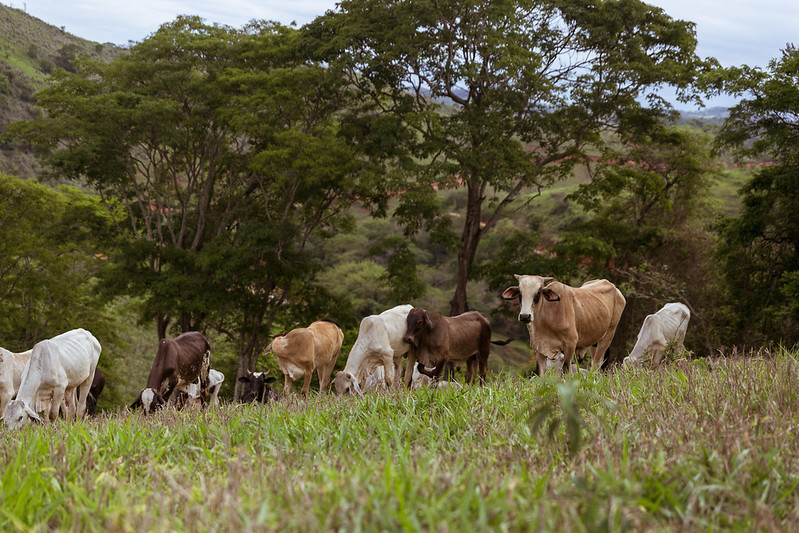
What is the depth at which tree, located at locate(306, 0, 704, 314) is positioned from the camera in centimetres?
1927

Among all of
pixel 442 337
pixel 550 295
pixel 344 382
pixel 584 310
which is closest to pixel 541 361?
pixel 584 310

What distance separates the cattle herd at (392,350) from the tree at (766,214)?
723 centimetres

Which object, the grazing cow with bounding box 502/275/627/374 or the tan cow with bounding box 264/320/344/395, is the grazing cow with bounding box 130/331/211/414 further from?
the grazing cow with bounding box 502/275/627/374

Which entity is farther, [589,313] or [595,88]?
[595,88]

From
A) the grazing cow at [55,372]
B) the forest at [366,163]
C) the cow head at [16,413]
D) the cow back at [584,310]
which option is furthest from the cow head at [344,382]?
the forest at [366,163]

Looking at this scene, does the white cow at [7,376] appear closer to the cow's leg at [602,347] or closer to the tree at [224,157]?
the tree at [224,157]

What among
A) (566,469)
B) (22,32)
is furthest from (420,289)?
(22,32)

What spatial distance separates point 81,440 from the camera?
4.84m

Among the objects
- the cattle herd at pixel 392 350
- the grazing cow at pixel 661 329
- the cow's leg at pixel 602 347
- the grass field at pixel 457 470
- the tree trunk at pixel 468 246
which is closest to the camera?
the grass field at pixel 457 470

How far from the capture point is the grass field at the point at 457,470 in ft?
8.27

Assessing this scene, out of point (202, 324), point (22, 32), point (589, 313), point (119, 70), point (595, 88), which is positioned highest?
point (22, 32)

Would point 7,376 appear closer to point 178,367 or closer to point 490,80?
point 178,367

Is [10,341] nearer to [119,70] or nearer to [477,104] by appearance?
[119,70]

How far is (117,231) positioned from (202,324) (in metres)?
4.51
